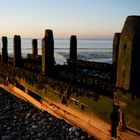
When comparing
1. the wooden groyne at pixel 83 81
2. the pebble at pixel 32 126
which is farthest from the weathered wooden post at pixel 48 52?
the pebble at pixel 32 126

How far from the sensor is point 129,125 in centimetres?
441

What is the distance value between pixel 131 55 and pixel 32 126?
13.5ft

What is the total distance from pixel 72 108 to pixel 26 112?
299 cm

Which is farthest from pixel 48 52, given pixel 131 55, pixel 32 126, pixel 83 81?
pixel 131 55

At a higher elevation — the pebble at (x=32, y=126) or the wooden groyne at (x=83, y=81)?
the wooden groyne at (x=83, y=81)

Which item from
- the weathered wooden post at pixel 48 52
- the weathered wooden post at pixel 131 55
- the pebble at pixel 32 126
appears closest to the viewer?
the weathered wooden post at pixel 131 55

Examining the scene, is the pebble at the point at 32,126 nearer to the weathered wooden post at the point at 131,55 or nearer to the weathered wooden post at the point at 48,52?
the weathered wooden post at the point at 48,52

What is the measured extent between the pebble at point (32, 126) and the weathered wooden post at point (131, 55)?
2.42m

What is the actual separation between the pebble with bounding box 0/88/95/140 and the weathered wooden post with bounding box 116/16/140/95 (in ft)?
7.95

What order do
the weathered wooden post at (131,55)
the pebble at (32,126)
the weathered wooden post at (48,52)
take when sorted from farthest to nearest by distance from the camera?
the weathered wooden post at (48,52)
the pebble at (32,126)
the weathered wooden post at (131,55)

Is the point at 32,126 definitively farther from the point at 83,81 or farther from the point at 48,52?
the point at 48,52

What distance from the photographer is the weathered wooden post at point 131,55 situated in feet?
13.9

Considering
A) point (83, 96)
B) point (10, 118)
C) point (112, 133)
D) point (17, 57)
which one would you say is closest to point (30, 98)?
point (10, 118)

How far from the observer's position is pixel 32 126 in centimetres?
751
